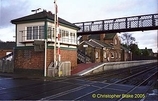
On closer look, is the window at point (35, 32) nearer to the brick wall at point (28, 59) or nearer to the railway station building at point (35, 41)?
the railway station building at point (35, 41)

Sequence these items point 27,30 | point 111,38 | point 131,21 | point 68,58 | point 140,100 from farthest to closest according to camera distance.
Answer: point 111,38
point 131,21
point 68,58
point 27,30
point 140,100

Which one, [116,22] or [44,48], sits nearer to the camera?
[44,48]

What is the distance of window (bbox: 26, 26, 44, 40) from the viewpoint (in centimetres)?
2115

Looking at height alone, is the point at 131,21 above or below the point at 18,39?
above

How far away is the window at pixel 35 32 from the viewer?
21.2 meters

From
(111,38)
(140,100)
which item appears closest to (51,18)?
(140,100)

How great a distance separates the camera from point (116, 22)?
2720 cm

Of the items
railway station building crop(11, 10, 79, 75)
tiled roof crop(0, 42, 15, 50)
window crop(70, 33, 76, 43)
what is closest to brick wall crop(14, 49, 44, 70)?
railway station building crop(11, 10, 79, 75)

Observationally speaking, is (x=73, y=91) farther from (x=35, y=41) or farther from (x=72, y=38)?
(x=72, y=38)

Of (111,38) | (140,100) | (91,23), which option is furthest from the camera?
(111,38)

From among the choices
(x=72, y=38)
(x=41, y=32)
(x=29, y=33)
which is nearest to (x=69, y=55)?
(x=72, y=38)

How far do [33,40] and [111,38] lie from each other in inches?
1277

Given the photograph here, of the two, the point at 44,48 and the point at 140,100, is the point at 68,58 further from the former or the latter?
the point at 140,100

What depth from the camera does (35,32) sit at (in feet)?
70.4
